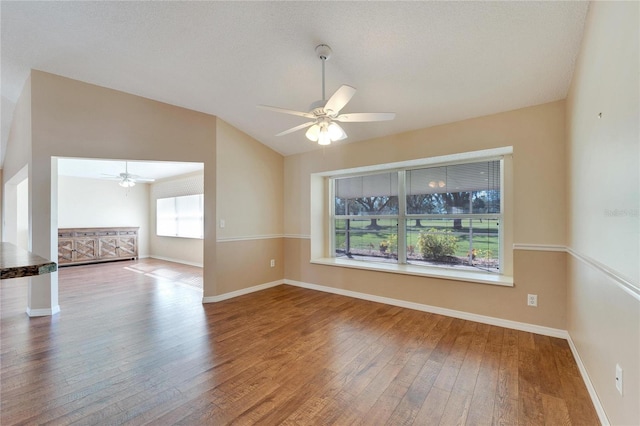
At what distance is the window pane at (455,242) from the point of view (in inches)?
136

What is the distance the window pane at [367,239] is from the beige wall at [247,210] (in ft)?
3.75

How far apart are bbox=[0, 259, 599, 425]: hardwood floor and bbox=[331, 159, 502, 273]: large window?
0.96m

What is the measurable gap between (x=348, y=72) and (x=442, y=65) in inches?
34.3

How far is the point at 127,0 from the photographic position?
2.17m

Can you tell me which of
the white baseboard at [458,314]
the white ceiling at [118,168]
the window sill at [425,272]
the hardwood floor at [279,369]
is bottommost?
the hardwood floor at [279,369]

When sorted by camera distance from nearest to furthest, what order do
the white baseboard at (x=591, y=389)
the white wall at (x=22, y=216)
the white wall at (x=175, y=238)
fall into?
the white baseboard at (x=591, y=389) → the white wall at (x=22, y=216) → the white wall at (x=175, y=238)

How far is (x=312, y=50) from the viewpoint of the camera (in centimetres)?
249

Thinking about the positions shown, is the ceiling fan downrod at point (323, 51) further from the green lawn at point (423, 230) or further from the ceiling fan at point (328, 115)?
the green lawn at point (423, 230)

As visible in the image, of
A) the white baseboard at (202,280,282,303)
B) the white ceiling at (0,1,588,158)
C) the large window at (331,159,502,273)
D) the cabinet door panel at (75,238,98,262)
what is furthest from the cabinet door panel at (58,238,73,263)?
the large window at (331,159,502,273)

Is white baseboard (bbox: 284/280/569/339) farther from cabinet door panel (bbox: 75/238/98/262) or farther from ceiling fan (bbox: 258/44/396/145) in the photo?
cabinet door panel (bbox: 75/238/98/262)

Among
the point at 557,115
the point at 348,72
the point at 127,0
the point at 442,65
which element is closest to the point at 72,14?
the point at 127,0

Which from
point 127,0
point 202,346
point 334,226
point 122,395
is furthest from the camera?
point 334,226

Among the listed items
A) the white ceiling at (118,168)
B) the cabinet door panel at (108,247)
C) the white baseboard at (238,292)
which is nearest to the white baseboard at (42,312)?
the white baseboard at (238,292)

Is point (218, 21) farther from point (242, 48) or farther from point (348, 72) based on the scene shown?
point (348, 72)
